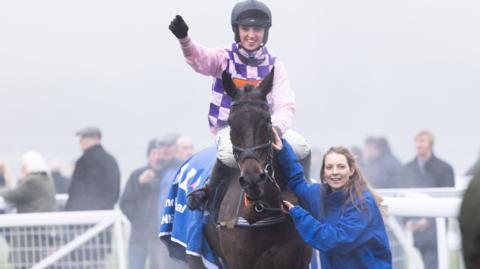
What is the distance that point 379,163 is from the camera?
11.1m

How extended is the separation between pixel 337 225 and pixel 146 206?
507cm

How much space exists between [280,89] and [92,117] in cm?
1642

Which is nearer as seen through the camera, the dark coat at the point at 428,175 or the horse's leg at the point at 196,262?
the horse's leg at the point at 196,262

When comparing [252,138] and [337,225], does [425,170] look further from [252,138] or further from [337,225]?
[252,138]

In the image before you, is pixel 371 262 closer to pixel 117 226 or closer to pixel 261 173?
pixel 261 173

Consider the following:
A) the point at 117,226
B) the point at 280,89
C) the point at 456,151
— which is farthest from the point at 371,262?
the point at 456,151

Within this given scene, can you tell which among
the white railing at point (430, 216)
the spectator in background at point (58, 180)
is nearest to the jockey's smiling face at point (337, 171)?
the white railing at point (430, 216)

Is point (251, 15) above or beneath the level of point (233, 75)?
above

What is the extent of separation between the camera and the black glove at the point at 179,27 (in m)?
4.73

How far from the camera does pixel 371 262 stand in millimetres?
4543

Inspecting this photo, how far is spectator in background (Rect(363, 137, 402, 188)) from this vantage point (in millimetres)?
10900

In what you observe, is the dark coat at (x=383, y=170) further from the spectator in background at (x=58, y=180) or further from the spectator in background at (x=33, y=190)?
the spectator in background at (x=58, y=180)

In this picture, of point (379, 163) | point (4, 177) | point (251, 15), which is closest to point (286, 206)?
point (251, 15)

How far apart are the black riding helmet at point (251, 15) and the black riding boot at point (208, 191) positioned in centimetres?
73
